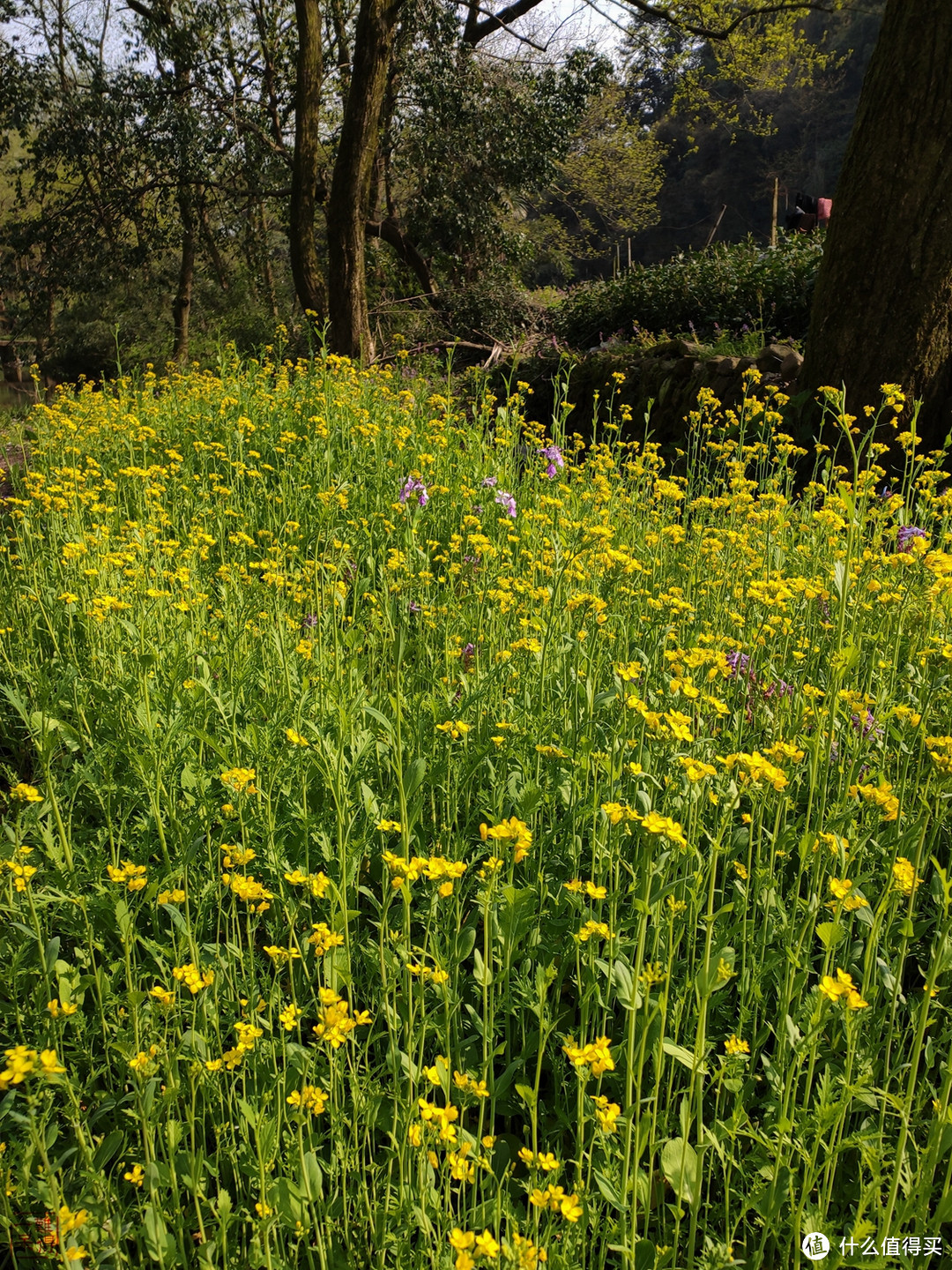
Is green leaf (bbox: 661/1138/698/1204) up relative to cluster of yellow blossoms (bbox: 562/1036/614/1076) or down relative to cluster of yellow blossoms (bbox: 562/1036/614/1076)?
down

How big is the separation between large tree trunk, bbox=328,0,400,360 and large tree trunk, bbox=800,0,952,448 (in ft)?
14.2

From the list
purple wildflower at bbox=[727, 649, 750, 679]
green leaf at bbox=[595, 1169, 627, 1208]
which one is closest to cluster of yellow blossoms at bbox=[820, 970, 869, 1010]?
green leaf at bbox=[595, 1169, 627, 1208]

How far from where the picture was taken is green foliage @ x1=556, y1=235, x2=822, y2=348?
917cm

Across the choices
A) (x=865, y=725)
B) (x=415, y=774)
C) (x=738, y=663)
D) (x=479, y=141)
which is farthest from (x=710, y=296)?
(x=415, y=774)

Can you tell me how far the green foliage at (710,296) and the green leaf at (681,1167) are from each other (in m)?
8.66

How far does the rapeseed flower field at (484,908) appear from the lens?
1.31 meters

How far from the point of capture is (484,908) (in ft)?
4.34

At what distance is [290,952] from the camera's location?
1.42 meters

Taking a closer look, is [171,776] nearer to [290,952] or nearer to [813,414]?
[290,952]

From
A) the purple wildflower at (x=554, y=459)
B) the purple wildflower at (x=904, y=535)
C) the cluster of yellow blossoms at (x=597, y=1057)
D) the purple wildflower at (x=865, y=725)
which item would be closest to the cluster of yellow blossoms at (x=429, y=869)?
the cluster of yellow blossoms at (x=597, y=1057)

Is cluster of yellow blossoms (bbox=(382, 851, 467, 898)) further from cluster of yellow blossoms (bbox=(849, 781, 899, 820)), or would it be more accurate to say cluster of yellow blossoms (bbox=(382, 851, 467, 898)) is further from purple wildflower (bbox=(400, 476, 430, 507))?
purple wildflower (bbox=(400, 476, 430, 507))

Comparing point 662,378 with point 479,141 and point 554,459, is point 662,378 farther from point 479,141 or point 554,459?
point 479,141

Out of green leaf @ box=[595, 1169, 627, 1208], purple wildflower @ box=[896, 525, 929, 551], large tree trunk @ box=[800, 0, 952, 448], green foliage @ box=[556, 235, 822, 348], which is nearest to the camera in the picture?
green leaf @ box=[595, 1169, 627, 1208]

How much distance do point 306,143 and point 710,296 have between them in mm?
4812
